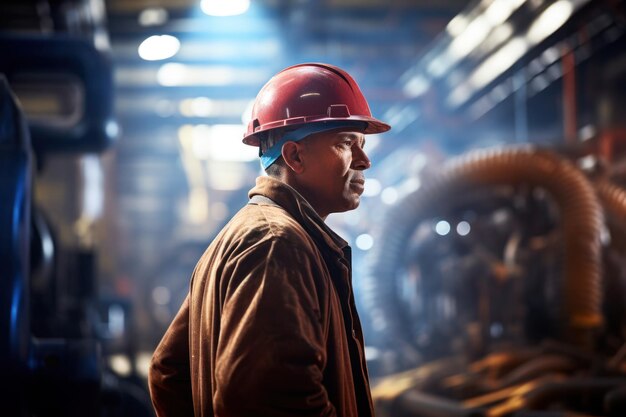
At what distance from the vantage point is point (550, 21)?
7.56 meters

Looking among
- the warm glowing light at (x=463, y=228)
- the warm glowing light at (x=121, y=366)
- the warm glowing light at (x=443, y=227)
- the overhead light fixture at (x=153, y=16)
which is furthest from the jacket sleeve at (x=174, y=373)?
the overhead light fixture at (x=153, y=16)

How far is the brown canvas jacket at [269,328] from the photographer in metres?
1.69

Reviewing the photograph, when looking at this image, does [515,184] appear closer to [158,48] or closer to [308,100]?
[308,100]

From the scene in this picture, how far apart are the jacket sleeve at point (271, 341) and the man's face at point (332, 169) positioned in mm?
321

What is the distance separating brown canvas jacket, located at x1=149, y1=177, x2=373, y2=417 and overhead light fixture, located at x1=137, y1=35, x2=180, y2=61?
32.7 ft

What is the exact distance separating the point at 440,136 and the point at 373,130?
407 inches

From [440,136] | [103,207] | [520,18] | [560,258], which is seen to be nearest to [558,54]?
[520,18]

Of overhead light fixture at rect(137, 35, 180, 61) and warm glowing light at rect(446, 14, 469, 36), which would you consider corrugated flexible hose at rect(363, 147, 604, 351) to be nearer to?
warm glowing light at rect(446, 14, 469, 36)

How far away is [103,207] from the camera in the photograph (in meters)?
15.6

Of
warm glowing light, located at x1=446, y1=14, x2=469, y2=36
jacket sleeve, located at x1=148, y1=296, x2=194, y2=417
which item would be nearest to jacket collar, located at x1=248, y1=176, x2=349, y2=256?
jacket sleeve, located at x1=148, y1=296, x2=194, y2=417

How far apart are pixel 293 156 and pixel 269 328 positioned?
55cm

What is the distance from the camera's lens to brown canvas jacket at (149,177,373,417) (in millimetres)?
1693

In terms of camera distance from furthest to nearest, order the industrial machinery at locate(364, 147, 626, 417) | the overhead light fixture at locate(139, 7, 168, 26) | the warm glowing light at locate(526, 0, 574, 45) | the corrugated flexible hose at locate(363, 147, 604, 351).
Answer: the overhead light fixture at locate(139, 7, 168, 26)
the warm glowing light at locate(526, 0, 574, 45)
the corrugated flexible hose at locate(363, 147, 604, 351)
the industrial machinery at locate(364, 147, 626, 417)

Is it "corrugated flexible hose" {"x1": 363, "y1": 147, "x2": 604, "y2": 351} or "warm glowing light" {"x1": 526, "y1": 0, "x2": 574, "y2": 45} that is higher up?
Answer: "warm glowing light" {"x1": 526, "y1": 0, "x2": 574, "y2": 45}
